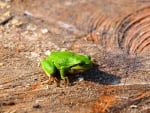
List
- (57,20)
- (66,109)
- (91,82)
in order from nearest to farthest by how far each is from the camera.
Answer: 1. (66,109)
2. (91,82)
3. (57,20)

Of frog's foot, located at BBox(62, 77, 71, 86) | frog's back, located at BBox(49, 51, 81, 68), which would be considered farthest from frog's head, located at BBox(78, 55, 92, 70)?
frog's foot, located at BBox(62, 77, 71, 86)

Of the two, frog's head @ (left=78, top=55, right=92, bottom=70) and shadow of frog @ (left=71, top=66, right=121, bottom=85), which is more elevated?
frog's head @ (left=78, top=55, right=92, bottom=70)

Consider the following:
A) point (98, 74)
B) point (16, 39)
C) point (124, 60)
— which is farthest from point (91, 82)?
point (16, 39)

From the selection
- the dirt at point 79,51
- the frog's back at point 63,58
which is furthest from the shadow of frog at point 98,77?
the frog's back at point 63,58

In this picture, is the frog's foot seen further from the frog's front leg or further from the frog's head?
the frog's head

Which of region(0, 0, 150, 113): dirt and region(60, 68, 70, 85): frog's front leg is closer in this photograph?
region(0, 0, 150, 113): dirt

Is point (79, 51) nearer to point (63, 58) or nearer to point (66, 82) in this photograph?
point (63, 58)

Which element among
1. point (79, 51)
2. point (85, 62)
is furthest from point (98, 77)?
point (79, 51)

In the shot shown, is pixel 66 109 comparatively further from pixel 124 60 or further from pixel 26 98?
pixel 124 60

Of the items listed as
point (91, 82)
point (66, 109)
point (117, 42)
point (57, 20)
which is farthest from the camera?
point (57, 20)
